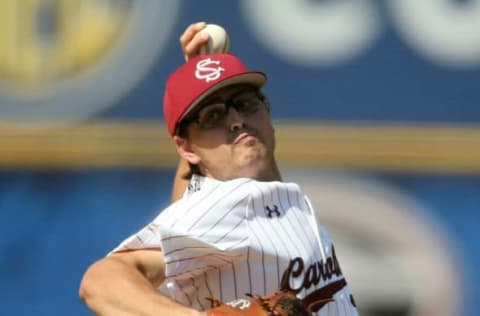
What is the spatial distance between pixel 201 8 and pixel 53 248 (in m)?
1.03

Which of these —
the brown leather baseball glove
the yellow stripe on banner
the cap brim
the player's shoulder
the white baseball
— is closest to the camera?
the brown leather baseball glove

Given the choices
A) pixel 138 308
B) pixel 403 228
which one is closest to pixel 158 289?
pixel 138 308

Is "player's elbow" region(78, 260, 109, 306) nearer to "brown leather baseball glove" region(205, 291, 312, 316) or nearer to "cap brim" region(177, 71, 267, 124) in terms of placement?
"brown leather baseball glove" region(205, 291, 312, 316)

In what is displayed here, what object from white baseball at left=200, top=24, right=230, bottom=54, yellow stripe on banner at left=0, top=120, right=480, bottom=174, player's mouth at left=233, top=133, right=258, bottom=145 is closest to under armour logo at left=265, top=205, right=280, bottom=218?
player's mouth at left=233, top=133, right=258, bottom=145

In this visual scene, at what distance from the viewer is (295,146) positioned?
17.2 feet

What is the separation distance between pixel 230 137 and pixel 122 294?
521mm

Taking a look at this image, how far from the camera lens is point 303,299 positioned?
2.56 meters

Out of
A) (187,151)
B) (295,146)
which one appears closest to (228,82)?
(187,151)

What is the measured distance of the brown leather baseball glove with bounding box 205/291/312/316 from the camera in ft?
7.37

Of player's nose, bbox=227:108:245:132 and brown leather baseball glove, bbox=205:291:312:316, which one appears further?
player's nose, bbox=227:108:245:132

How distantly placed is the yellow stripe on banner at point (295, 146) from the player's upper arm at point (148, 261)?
2753mm

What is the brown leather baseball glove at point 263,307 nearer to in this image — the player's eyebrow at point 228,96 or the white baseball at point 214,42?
the player's eyebrow at point 228,96

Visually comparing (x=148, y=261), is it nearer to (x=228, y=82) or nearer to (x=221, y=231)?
(x=221, y=231)

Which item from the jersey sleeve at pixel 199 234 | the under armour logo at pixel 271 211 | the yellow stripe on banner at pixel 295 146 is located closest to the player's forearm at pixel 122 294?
the jersey sleeve at pixel 199 234
